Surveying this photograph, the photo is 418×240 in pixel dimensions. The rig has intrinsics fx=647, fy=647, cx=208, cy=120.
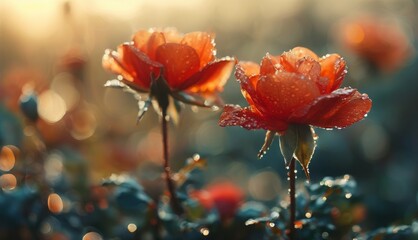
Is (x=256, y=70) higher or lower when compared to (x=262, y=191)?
lower

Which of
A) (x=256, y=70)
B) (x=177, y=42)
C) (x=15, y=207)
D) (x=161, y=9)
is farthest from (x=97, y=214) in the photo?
(x=161, y=9)

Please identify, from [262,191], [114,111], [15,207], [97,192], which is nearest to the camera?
[15,207]

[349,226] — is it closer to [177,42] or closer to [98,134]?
[177,42]

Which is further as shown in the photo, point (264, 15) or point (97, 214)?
point (264, 15)

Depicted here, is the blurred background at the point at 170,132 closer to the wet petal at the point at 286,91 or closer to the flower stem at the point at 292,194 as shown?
the flower stem at the point at 292,194

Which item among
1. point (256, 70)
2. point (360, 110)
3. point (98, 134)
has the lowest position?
point (360, 110)

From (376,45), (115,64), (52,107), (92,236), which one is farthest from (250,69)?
(376,45)

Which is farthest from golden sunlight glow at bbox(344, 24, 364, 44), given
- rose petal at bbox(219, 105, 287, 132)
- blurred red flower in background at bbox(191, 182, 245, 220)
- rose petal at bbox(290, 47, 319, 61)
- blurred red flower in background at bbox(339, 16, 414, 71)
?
rose petal at bbox(219, 105, 287, 132)

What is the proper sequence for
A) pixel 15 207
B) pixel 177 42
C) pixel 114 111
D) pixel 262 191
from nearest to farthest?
pixel 177 42 → pixel 15 207 → pixel 262 191 → pixel 114 111
